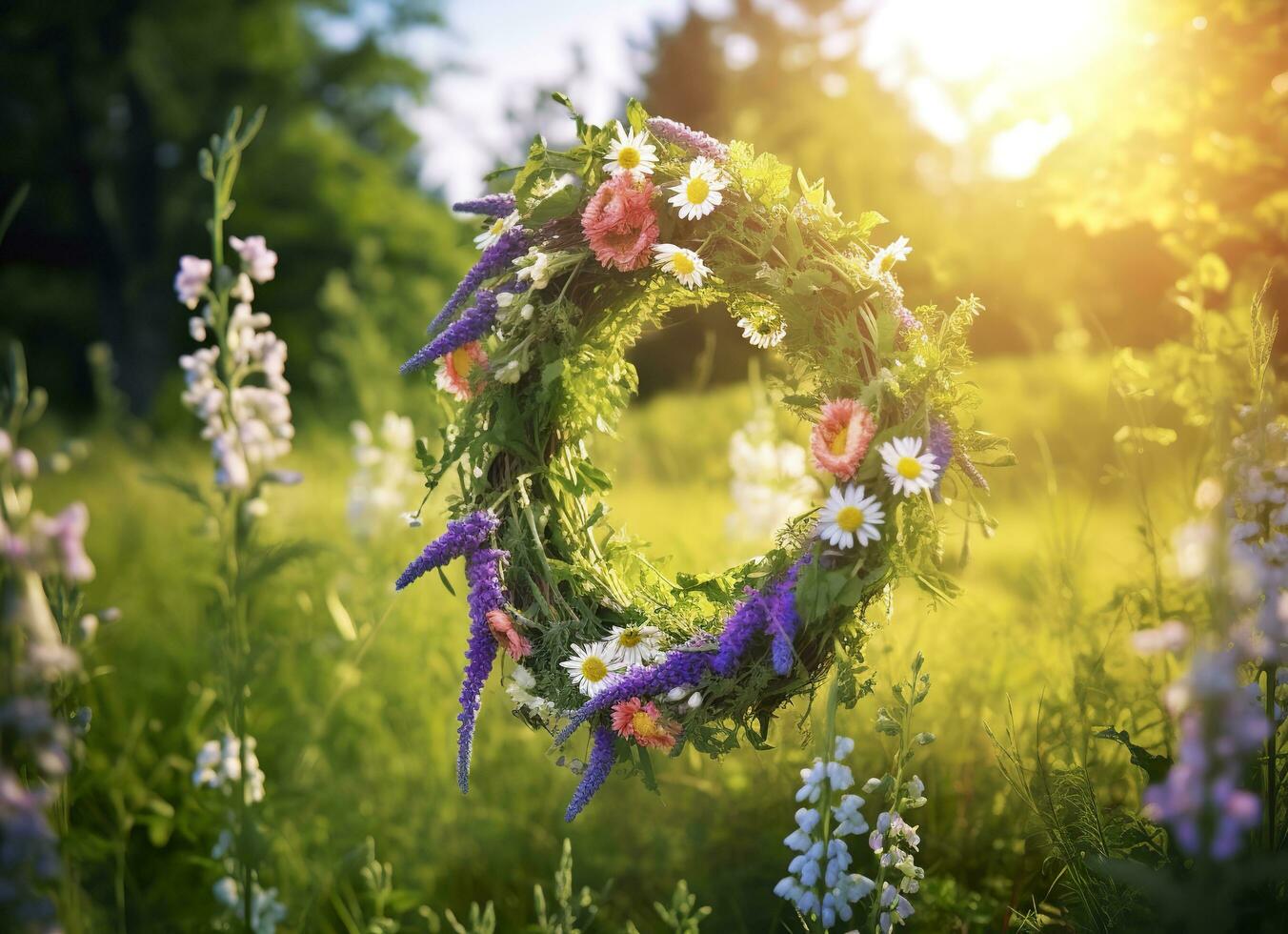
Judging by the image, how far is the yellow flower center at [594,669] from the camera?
202 centimetres

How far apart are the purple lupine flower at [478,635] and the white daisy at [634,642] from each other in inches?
11.9

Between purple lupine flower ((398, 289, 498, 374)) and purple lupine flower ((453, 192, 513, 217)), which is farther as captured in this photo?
purple lupine flower ((453, 192, 513, 217))

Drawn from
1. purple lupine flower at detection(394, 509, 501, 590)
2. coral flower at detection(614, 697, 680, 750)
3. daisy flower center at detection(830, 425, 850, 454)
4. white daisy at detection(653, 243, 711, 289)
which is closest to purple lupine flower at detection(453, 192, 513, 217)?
white daisy at detection(653, 243, 711, 289)

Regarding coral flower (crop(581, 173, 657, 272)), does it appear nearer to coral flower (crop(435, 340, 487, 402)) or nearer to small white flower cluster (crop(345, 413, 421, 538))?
coral flower (crop(435, 340, 487, 402))

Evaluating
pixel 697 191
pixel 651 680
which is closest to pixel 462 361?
pixel 697 191

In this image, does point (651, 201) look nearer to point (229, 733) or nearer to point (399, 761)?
point (229, 733)

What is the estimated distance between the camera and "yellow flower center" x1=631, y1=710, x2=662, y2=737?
6.37ft

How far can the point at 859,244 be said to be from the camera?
6.67ft

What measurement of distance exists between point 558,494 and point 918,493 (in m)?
0.96

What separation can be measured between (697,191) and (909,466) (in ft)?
2.57

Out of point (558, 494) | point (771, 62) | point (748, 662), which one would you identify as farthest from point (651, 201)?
point (771, 62)

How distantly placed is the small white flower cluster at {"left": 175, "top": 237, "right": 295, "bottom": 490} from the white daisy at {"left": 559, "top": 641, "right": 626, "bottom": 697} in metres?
0.82

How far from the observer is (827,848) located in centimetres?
174

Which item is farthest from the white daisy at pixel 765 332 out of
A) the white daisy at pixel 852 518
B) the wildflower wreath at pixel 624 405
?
the white daisy at pixel 852 518
